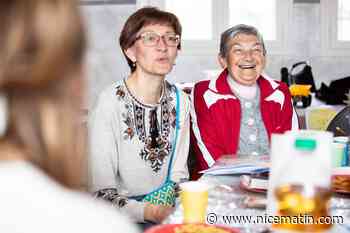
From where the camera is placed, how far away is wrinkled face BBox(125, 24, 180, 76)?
200cm

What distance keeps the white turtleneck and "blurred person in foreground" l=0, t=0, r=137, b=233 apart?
1.55 meters

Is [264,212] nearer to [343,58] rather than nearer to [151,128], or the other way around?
[151,128]

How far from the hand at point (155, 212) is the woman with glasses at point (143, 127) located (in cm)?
5

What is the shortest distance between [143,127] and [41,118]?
1286mm

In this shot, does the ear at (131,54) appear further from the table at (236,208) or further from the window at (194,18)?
the window at (194,18)

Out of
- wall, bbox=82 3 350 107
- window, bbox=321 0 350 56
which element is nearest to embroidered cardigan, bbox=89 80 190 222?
wall, bbox=82 3 350 107

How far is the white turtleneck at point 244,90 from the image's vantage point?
216 centimetres

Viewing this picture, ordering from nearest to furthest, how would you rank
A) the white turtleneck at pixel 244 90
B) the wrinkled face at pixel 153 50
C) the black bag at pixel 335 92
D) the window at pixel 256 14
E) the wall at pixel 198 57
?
the wrinkled face at pixel 153 50 < the white turtleneck at pixel 244 90 < the black bag at pixel 335 92 < the wall at pixel 198 57 < the window at pixel 256 14

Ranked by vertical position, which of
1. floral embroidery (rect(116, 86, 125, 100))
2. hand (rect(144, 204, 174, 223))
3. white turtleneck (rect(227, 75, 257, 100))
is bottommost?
hand (rect(144, 204, 174, 223))

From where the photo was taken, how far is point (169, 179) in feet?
6.28

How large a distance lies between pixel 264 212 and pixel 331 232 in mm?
162

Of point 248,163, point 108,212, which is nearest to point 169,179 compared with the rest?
point 248,163

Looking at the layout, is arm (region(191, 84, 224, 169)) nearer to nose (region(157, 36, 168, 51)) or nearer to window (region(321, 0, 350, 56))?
nose (region(157, 36, 168, 51))

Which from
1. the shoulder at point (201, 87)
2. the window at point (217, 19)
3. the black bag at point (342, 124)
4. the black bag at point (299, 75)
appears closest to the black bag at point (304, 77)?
the black bag at point (299, 75)
